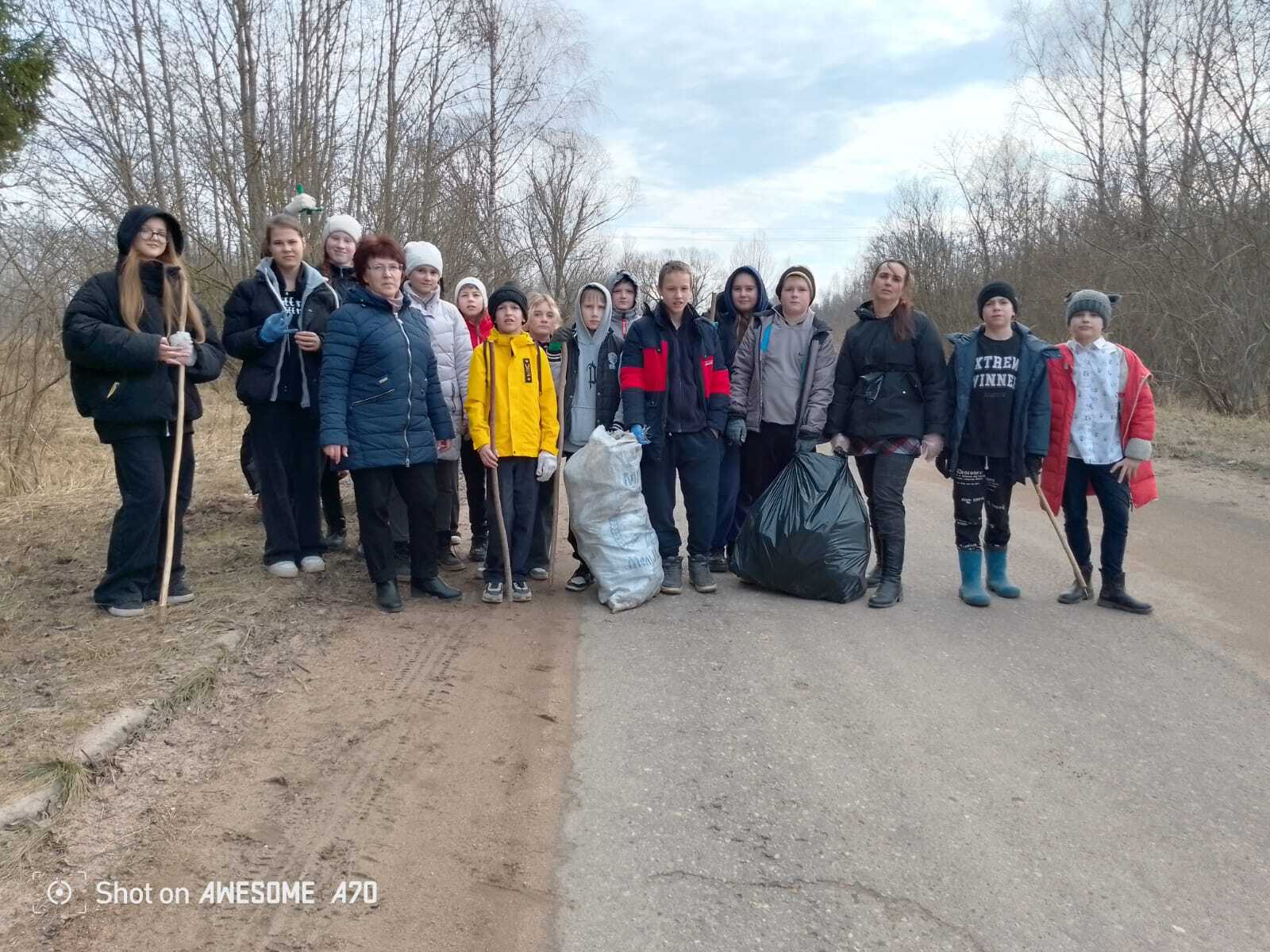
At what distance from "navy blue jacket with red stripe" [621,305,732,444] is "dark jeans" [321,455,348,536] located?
215cm

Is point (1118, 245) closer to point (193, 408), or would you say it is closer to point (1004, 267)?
point (1004, 267)

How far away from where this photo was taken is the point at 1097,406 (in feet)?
16.9

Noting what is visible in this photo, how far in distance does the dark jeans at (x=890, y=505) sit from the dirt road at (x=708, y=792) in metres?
0.52

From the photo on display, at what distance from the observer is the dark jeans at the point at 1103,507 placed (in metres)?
5.13

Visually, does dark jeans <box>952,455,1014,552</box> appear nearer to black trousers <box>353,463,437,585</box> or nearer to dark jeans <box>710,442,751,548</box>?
dark jeans <box>710,442,751,548</box>

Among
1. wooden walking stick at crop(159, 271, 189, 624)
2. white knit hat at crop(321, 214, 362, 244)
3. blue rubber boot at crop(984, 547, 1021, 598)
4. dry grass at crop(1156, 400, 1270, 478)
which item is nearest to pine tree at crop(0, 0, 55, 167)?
white knit hat at crop(321, 214, 362, 244)

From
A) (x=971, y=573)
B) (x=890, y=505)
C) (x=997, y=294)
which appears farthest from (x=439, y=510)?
(x=997, y=294)

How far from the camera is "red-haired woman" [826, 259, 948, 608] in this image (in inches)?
205

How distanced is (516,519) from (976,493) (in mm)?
2777

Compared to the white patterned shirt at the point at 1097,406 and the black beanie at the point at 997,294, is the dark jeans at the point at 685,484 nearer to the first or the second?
the black beanie at the point at 997,294

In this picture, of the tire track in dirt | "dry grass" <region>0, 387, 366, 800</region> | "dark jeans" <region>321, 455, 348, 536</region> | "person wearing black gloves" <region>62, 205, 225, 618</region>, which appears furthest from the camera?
"dark jeans" <region>321, 455, 348, 536</region>

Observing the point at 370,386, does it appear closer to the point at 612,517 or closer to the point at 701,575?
the point at 612,517

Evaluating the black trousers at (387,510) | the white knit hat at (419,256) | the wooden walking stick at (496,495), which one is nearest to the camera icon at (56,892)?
the black trousers at (387,510)

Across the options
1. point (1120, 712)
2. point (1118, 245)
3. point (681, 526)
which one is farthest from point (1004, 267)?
point (1120, 712)
